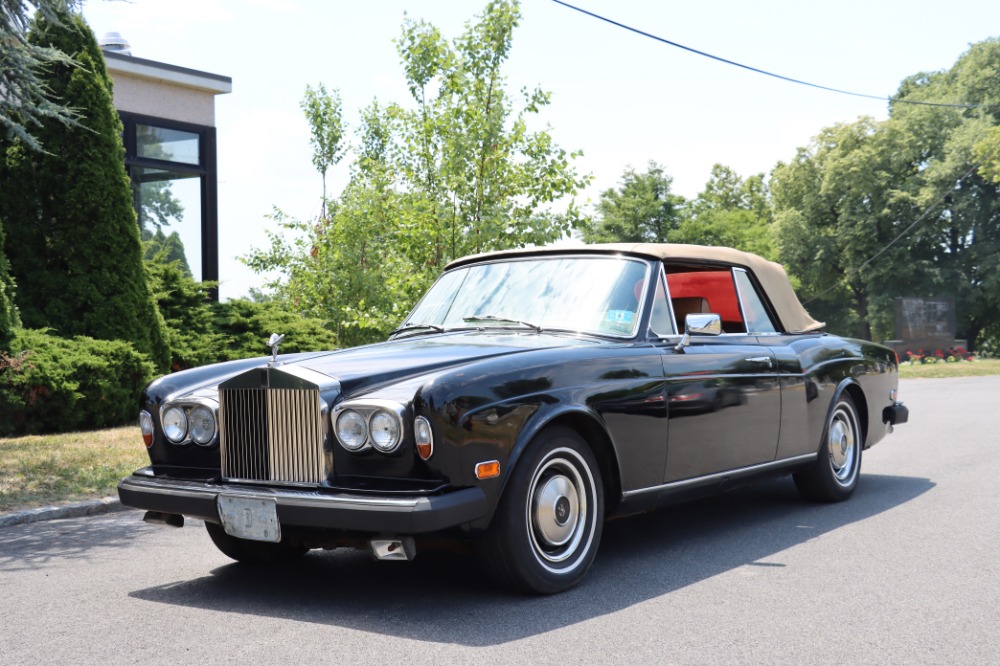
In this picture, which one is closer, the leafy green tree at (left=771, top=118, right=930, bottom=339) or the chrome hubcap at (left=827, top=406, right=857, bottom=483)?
the chrome hubcap at (left=827, top=406, right=857, bottom=483)

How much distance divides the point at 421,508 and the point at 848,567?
2433mm

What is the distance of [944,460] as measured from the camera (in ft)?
32.0

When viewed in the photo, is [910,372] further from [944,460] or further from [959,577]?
[959,577]

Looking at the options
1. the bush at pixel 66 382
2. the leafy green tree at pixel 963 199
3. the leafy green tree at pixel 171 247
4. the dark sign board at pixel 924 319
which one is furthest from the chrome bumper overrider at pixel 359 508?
the leafy green tree at pixel 963 199

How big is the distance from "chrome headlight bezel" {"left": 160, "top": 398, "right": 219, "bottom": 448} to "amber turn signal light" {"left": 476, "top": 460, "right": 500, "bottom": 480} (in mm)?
1381

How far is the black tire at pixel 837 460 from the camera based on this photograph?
7285 mm

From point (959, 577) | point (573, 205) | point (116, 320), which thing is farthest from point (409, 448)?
point (573, 205)

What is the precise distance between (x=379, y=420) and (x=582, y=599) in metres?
1.26

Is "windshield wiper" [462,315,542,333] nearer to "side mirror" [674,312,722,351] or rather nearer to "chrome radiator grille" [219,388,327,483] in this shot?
"side mirror" [674,312,722,351]

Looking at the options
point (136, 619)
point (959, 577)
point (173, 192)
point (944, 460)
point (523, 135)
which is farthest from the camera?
point (173, 192)

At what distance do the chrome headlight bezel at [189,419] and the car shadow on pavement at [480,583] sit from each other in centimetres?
72

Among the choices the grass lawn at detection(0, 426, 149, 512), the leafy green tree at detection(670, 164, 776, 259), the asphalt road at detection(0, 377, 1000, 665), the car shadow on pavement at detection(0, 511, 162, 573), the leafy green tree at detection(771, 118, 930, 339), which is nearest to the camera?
the asphalt road at detection(0, 377, 1000, 665)

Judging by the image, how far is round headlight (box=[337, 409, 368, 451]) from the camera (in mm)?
4551

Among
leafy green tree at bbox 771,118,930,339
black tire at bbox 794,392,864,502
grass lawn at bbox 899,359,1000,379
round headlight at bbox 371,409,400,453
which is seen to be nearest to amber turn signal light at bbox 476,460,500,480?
round headlight at bbox 371,409,400,453
